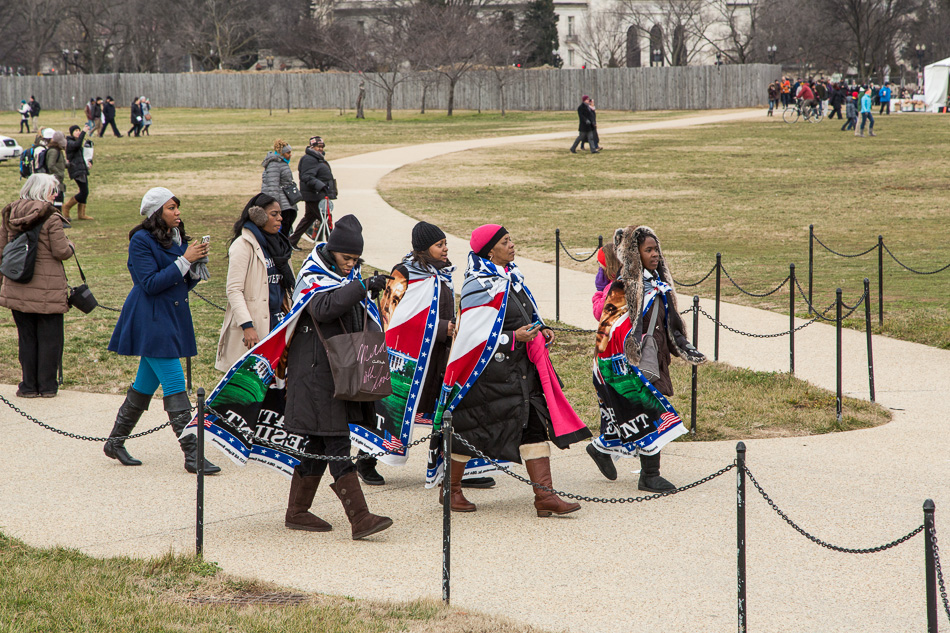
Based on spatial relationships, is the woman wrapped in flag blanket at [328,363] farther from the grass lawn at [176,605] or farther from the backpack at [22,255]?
the backpack at [22,255]

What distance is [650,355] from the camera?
6148 millimetres

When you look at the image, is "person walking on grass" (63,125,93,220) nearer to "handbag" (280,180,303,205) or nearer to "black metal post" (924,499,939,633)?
"handbag" (280,180,303,205)

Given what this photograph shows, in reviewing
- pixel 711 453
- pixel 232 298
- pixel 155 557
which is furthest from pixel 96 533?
pixel 711 453

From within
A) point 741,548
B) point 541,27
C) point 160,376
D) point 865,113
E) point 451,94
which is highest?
point 541,27

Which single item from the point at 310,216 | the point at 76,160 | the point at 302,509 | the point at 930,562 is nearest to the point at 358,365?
the point at 302,509

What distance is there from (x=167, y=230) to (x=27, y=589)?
2.61 metres

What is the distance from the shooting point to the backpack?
25.9 ft

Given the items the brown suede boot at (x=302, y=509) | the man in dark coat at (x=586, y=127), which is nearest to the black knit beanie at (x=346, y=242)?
the brown suede boot at (x=302, y=509)

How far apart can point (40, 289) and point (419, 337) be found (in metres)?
3.65

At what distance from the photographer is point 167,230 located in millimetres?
6457

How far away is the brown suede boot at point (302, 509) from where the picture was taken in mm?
5523

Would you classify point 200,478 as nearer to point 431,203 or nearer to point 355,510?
point 355,510

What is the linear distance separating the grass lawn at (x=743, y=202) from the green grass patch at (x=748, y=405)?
2.67m

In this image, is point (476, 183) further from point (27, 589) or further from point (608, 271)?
point (27, 589)
